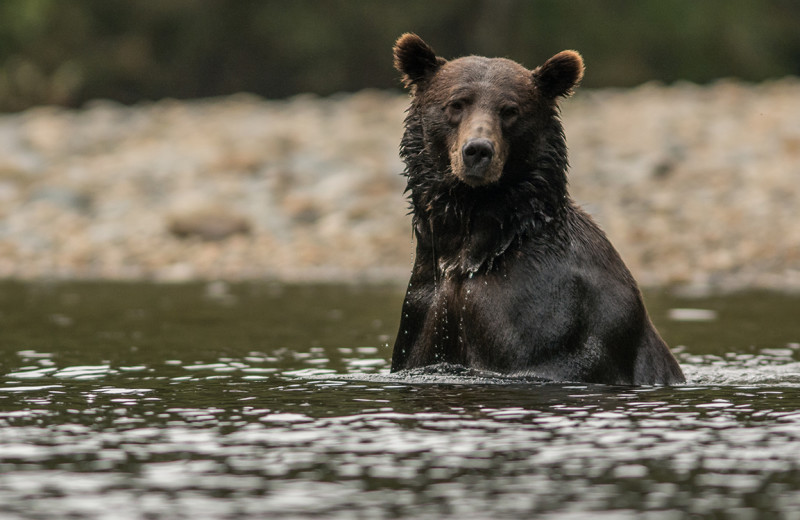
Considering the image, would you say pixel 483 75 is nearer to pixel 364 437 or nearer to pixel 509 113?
pixel 509 113

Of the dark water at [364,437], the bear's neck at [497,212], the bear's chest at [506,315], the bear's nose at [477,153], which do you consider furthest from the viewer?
the bear's neck at [497,212]

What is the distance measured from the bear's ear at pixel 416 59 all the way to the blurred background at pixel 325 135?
8122 millimetres

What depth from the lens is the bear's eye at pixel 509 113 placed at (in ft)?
24.8

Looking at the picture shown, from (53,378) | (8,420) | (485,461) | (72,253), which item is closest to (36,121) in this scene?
(72,253)

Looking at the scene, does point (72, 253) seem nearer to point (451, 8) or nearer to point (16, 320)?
point (16, 320)

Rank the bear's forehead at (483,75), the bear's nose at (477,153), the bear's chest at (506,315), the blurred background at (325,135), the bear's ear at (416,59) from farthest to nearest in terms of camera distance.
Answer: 1. the blurred background at (325,135)
2. the bear's ear at (416,59)
3. the bear's forehead at (483,75)
4. the bear's chest at (506,315)
5. the bear's nose at (477,153)

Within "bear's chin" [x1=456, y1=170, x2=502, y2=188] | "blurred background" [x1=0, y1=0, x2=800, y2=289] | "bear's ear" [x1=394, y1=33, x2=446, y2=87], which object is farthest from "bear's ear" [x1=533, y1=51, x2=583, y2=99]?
"blurred background" [x1=0, y1=0, x2=800, y2=289]

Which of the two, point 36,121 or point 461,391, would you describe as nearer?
point 461,391

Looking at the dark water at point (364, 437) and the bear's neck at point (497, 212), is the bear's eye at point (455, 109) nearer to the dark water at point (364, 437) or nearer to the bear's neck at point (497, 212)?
the bear's neck at point (497, 212)

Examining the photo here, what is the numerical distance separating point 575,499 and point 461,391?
2.42m

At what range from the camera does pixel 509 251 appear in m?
7.55

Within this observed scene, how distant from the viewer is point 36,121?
87.3 ft

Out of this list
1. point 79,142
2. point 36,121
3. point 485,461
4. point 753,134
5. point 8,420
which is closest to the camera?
point 485,461

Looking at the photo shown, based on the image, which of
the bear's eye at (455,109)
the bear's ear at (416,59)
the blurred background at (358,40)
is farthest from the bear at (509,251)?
the blurred background at (358,40)
